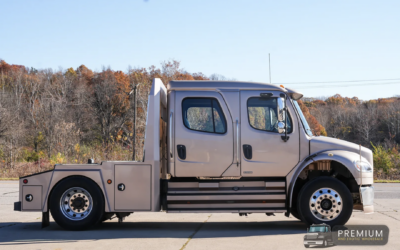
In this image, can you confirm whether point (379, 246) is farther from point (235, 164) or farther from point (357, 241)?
point (235, 164)

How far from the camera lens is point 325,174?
8.80 metres

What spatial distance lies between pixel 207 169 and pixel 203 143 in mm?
507

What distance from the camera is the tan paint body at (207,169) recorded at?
8.27m

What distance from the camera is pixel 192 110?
337 inches

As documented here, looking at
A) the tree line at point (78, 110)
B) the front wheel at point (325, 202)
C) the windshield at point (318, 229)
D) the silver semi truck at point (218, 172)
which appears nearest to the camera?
the windshield at point (318, 229)

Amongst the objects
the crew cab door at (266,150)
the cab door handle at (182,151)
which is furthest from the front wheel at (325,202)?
the cab door handle at (182,151)

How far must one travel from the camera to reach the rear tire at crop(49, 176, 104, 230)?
8258mm

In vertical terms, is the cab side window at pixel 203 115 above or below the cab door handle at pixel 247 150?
above

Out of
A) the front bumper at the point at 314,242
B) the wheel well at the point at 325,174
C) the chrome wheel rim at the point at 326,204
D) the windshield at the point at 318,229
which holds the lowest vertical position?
the front bumper at the point at 314,242

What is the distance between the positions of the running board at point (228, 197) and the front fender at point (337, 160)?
0.56 feet

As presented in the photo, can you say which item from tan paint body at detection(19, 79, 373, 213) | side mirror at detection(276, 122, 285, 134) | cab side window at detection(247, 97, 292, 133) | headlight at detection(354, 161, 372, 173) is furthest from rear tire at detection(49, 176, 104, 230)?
headlight at detection(354, 161, 372, 173)

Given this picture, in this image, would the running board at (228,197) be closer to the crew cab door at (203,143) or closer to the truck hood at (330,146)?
the crew cab door at (203,143)

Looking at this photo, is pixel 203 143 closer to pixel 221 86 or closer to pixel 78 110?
pixel 221 86

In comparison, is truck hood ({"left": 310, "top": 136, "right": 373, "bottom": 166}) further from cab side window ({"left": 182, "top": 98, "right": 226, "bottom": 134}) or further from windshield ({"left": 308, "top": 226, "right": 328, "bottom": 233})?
cab side window ({"left": 182, "top": 98, "right": 226, "bottom": 134})
